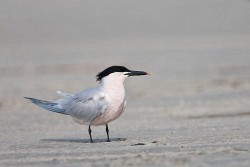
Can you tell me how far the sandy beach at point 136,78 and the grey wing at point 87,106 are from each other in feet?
0.88

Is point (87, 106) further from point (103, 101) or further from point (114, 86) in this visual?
point (114, 86)

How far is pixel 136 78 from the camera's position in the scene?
19.9 metres

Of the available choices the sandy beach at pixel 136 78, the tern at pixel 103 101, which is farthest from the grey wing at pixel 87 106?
the sandy beach at pixel 136 78

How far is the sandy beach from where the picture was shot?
8.13 meters

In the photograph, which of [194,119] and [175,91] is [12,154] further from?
[175,91]

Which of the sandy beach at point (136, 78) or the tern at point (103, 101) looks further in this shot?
the tern at point (103, 101)

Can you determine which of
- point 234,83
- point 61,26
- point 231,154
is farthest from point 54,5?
point 231,154

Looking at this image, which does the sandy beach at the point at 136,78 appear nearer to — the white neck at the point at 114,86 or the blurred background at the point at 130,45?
the blurred background at the point at 130,45

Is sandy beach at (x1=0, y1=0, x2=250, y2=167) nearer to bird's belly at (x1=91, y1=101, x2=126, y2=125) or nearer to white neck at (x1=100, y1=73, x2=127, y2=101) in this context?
bird's belly at (x1=91, y1=101, x2=126, y2=125)

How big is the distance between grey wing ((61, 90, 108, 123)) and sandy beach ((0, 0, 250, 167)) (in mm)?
269

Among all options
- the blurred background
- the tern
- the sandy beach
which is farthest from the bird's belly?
the blurred background

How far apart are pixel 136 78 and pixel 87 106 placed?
1033cm

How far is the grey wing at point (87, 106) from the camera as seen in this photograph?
955cm

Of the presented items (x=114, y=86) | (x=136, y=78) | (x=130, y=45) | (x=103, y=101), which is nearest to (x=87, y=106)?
(x=103, y=101)
